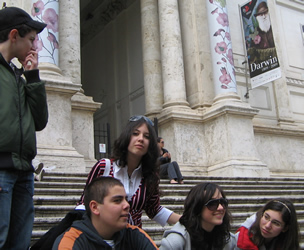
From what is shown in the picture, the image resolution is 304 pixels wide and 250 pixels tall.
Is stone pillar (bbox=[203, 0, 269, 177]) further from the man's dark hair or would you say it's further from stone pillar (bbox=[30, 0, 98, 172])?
the man's dark hair

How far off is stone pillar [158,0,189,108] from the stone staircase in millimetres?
3062

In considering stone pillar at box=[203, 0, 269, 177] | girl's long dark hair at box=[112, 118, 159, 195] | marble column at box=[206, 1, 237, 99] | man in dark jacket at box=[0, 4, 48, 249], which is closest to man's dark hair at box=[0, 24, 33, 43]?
man in dark jacket at box=[0, 4, 48, 249]

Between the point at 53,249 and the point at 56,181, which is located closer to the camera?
the point at 53,249

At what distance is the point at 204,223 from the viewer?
3074mm

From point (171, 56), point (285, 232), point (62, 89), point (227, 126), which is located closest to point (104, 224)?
point (285, 232)

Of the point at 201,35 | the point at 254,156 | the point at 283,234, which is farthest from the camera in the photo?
the point at 201,35

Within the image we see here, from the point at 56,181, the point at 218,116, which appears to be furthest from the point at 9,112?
the point at 218,116

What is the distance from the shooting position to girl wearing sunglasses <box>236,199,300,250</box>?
131 inches

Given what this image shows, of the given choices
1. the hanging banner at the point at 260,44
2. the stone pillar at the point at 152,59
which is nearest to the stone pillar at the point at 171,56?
the stone pillar at the point at 152,59

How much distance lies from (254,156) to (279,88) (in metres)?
4.39

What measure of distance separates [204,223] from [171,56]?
27.4 feet

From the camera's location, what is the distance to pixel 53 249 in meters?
2.25

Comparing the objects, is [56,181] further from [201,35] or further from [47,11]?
[201,35]

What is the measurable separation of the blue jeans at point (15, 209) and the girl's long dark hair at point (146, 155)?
0.64 meters
